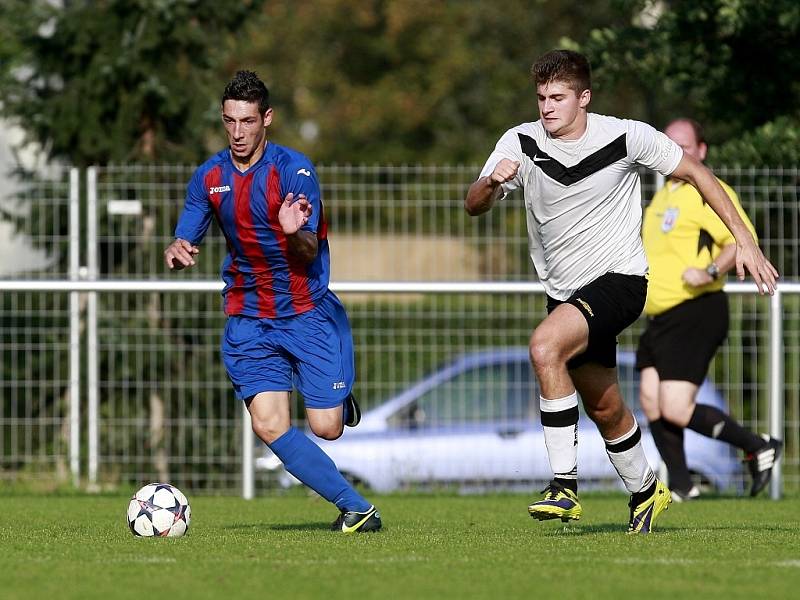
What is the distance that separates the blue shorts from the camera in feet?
23.5

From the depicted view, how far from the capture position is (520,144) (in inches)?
265

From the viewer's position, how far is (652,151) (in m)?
6.68

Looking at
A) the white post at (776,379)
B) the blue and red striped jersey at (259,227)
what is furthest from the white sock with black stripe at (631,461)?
the white post at (776,379)

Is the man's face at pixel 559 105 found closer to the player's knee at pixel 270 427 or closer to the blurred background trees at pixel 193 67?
the player's knee at pixel 270 427

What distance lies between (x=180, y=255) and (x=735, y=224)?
8.24ft

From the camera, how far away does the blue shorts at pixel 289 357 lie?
7.16 meters

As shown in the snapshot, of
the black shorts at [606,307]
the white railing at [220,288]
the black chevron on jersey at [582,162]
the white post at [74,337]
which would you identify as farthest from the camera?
the white post at [74,337]

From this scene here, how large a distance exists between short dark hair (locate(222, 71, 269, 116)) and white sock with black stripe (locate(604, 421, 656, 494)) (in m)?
2.29

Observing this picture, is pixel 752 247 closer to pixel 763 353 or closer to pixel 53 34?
pixel 763 353

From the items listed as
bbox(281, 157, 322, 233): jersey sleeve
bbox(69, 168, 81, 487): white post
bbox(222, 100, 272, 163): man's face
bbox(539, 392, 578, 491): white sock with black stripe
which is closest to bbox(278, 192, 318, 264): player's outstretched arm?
bbox(281, 157, 322, 233): jersey sleeve

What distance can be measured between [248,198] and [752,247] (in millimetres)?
2364

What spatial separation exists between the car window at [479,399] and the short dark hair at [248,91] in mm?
4479

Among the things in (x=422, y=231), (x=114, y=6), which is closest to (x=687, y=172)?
(x=422, y=231)

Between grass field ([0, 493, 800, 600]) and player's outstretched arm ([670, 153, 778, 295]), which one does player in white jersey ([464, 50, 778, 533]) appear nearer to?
player's outstretched arm ([670, 153, 778, 295])
